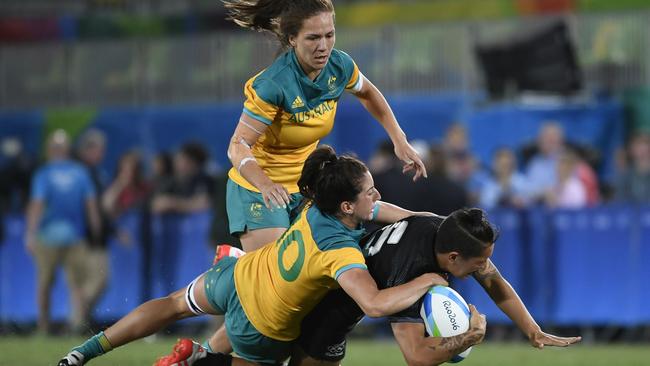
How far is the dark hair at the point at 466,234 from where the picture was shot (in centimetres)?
732

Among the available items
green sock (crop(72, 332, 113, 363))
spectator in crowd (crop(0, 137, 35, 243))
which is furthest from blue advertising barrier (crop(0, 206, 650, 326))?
green sock (crop(72, 332, 113, 363))

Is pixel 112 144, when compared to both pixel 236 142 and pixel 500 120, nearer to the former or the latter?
pixel 500 120

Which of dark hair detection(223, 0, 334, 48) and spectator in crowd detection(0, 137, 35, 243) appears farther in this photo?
spectator in crowd detection(0, 137, 35, 243)

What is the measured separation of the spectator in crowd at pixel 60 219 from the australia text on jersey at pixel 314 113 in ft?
23.7

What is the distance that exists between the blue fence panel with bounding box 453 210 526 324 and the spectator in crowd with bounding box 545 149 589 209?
45cm

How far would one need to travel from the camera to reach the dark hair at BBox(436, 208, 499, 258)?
7324 mm

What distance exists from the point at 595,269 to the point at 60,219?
5.91m

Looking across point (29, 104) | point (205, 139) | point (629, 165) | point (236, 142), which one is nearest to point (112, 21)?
point (29, 104)

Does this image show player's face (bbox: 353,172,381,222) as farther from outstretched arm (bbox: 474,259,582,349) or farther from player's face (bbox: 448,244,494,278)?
outstretched arm (bbox: 474,259,582,349)

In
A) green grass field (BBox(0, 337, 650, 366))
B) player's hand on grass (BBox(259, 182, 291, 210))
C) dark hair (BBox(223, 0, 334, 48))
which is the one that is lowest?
green grass field (BBox(0, 337, 650, 366))

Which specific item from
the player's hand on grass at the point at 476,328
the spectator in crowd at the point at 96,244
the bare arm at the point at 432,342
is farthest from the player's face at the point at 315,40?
the spectator in crowd at the point at 96,244

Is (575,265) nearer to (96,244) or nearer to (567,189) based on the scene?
(567,189)

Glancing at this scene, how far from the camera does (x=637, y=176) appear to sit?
14664 millimetres

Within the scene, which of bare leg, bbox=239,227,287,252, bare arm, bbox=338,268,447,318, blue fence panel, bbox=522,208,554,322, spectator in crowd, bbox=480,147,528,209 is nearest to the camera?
bare arm, bbox=338,268,447,318
